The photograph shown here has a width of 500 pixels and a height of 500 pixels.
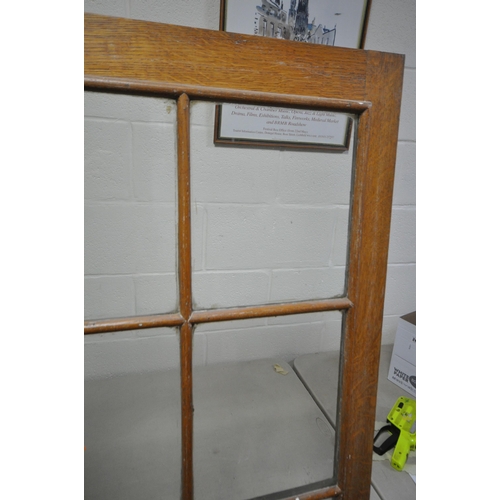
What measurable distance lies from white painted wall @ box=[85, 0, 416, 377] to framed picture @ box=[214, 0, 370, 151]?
4cm

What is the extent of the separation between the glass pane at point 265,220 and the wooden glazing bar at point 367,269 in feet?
0.12

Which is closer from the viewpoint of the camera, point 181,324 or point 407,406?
point 181,324

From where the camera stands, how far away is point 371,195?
59cm

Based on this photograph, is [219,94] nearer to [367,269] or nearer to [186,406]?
[367,269]

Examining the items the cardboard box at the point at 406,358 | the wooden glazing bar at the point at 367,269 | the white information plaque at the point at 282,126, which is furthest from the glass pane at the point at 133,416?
the cardboard box at the point at 406,358

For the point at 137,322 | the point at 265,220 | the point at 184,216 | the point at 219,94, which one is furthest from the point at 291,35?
the point at 137,322

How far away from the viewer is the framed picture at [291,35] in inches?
Result: 26.8

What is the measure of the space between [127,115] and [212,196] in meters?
0.27

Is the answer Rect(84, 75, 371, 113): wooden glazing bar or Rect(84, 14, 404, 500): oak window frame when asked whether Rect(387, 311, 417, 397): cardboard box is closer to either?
Rect(84, 14, 404, 500): oak window frame

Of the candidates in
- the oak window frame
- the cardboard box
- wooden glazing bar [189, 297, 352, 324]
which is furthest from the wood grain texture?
the cardboard box

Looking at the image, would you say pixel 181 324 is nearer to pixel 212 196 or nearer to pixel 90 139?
pixel 212 196

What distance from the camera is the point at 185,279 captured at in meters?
0.56
